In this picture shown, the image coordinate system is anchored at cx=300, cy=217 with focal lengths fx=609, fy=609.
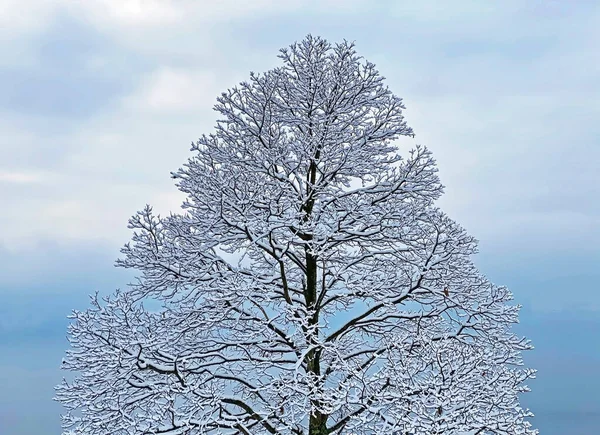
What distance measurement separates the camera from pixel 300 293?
10.1 m

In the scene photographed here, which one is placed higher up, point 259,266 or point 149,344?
point 259,266

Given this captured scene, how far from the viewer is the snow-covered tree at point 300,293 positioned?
8031 millimetres

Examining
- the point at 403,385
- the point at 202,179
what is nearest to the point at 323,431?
the point at 403,385

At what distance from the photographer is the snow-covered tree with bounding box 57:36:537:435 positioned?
316 inches

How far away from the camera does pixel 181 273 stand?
29.6 feet

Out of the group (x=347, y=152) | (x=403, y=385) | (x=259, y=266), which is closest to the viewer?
(x=403, y=385)

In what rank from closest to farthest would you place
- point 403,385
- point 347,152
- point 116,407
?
point 403,385
point 116,407
point 347,152

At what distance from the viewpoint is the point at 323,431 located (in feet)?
29.2

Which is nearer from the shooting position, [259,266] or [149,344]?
[149,344]

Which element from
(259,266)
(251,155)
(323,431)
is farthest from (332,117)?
(323,431)

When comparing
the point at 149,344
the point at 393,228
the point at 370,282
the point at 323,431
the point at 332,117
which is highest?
the point at 332,117

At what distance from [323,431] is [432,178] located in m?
4.13

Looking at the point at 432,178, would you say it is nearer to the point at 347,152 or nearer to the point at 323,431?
the point at 347,152

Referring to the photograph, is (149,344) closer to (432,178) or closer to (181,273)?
(181,273)
